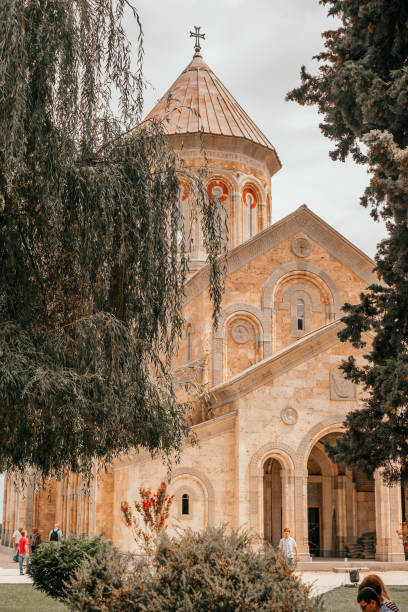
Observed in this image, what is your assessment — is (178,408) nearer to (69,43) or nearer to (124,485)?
(69,43)

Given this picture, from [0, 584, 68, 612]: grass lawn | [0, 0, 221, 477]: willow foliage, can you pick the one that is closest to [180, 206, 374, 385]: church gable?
[0, 584, 68, 612]: grass lawn

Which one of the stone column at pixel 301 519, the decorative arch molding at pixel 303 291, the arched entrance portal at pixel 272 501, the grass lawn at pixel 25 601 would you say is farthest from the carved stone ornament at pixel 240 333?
the grass lawn at pixel 25 601

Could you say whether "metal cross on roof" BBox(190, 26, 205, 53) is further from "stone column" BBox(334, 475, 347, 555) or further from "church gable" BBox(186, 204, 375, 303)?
"stone column" BBox(334, 475, 347, 555)

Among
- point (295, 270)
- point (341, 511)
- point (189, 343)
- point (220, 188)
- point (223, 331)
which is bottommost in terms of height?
point (341, 511)

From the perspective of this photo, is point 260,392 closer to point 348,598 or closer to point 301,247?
point 301,247

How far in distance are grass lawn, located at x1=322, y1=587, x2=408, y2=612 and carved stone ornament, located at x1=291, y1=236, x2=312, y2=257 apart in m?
13.1

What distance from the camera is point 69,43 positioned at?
9750 mm

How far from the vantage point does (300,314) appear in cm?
2698

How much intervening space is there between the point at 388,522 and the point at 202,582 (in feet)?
52.3

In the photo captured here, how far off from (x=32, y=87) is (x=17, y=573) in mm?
14939

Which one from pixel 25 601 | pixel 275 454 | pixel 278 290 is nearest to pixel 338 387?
pixel 275 454

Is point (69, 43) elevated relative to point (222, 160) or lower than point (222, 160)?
lower

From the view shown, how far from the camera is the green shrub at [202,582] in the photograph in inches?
262

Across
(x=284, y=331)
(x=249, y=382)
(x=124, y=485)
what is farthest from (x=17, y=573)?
(x=284, y=331)
